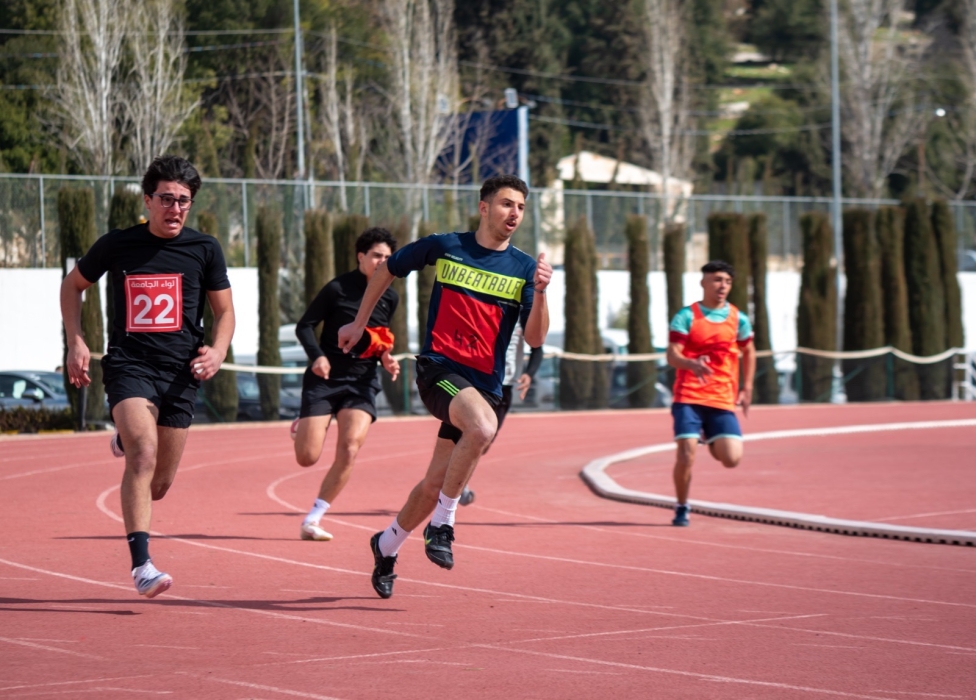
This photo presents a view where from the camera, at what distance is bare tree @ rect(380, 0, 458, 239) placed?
47.8 meters

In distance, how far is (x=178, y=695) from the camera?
18.2ft

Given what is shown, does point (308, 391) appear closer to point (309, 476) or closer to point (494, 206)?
point (494, 206)

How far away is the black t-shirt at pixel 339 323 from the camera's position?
1087 centimetres

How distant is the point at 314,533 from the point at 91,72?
3313 cm

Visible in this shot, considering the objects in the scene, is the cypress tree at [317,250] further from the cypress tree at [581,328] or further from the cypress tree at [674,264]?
the cypress tree at [674,264]

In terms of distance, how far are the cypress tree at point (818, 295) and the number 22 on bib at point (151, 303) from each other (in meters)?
30.8

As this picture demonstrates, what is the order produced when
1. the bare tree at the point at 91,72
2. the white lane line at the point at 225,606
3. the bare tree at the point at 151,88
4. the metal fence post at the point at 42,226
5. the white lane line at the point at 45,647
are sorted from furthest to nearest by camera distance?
the bare tree at the point at 151,88, the bare tree at the point at 91,72, the metal fence post at the point at 42,226, the white lane line at the point at 225,606, the white lane line at the point at 45,647

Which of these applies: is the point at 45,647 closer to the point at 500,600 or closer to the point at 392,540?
the point at 392,540

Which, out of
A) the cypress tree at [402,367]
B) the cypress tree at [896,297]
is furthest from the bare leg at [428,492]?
the cypress tree at [896,297]

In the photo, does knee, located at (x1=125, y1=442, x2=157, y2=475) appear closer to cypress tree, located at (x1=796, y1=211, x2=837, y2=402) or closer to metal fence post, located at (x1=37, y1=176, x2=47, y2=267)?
metal fence post, located at (x1=37, y1=176, x2=47, y2=267)

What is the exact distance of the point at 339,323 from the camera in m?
11.0

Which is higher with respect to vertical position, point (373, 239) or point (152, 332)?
point (373, 239)

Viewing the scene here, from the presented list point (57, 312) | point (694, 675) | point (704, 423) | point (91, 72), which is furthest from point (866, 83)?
point (694, 675)

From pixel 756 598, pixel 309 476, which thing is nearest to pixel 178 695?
pixel 756 598
